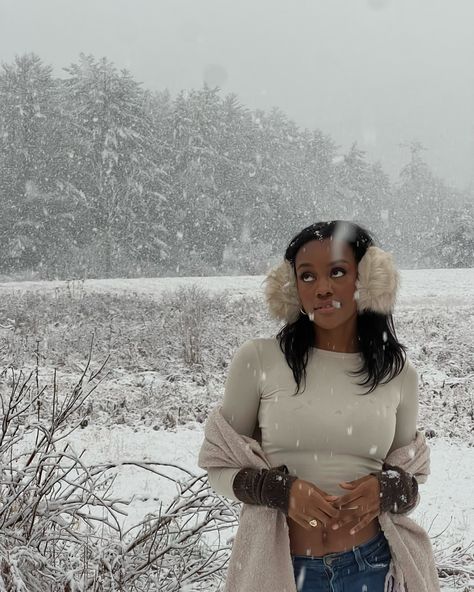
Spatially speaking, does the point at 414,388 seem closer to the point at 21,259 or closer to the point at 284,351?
the point at 284,351

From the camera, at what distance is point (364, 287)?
1881mm

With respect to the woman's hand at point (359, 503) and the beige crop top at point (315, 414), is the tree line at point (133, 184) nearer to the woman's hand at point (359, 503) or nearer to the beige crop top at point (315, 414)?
the beige crop top at point (315, 414)

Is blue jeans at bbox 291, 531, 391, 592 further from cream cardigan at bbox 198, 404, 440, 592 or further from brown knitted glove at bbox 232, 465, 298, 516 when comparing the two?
brown knitted glove at bbox 232, 465, 298, 516

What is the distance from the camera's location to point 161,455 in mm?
6727

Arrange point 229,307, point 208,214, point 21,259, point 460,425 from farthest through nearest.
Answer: point 208,214
point 21,259
point 229,307
point 460,425

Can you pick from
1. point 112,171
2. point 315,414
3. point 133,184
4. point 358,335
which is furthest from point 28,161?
point 315,414

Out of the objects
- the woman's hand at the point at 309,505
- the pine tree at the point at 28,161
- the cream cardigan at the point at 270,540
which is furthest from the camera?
the pine tree at the point at 28,161

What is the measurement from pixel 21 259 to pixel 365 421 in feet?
109

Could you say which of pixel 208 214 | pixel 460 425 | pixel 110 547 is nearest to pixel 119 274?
pixel 208 214

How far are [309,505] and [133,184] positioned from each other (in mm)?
32560

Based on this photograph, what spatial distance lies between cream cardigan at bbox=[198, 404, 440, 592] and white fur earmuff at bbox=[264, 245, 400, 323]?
385 mm

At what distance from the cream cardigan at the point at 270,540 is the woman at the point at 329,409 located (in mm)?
38

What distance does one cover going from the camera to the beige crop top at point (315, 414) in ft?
5.83

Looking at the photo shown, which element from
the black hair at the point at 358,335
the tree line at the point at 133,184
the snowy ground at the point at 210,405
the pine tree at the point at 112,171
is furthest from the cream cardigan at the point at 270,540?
the pine tree at the point at 112,171
